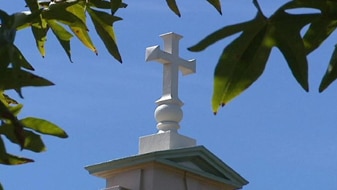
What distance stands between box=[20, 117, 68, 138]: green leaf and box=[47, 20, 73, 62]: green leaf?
0.37 meters

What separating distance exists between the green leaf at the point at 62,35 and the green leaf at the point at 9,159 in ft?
1.18

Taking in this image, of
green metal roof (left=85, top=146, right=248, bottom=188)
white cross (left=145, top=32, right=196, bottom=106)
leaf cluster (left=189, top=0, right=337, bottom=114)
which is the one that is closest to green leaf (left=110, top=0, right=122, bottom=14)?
leaf cluster (left=189, top=0, right=337, bottom=114)

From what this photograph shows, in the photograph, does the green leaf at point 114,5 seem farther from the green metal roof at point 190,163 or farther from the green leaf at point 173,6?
the green metal roof at point 190,163

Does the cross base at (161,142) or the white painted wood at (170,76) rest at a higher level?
the white painted wood at (170,76)

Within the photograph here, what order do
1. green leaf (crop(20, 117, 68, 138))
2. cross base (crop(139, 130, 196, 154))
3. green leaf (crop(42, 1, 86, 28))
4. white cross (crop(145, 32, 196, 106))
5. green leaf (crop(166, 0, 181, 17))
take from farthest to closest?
white cross (crop(145, 32, 196, 106)) → cross base (crop(139, 130, 196, 154)) → green leaf (crop(166, 0, 181, 17)) → green leaf (crop(42, 1, 86, 28)) → green leaf (crop(20, 117, 68, 138))

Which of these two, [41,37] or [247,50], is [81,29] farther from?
[247,50]

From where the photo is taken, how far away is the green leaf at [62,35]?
165cm

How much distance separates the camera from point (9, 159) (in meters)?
1.30

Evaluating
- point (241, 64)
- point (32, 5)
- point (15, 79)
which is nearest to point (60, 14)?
point (32, 5)

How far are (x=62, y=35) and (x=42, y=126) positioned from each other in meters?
0.40

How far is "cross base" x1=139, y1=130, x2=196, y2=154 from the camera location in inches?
293

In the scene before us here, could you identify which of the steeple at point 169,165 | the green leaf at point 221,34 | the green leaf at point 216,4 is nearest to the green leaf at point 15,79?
the green leaf at point 221,34

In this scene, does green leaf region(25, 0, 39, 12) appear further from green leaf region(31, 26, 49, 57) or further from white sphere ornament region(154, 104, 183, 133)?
white sphere ornament region(154, 104, 183, 133)

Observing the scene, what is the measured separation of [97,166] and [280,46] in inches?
243
